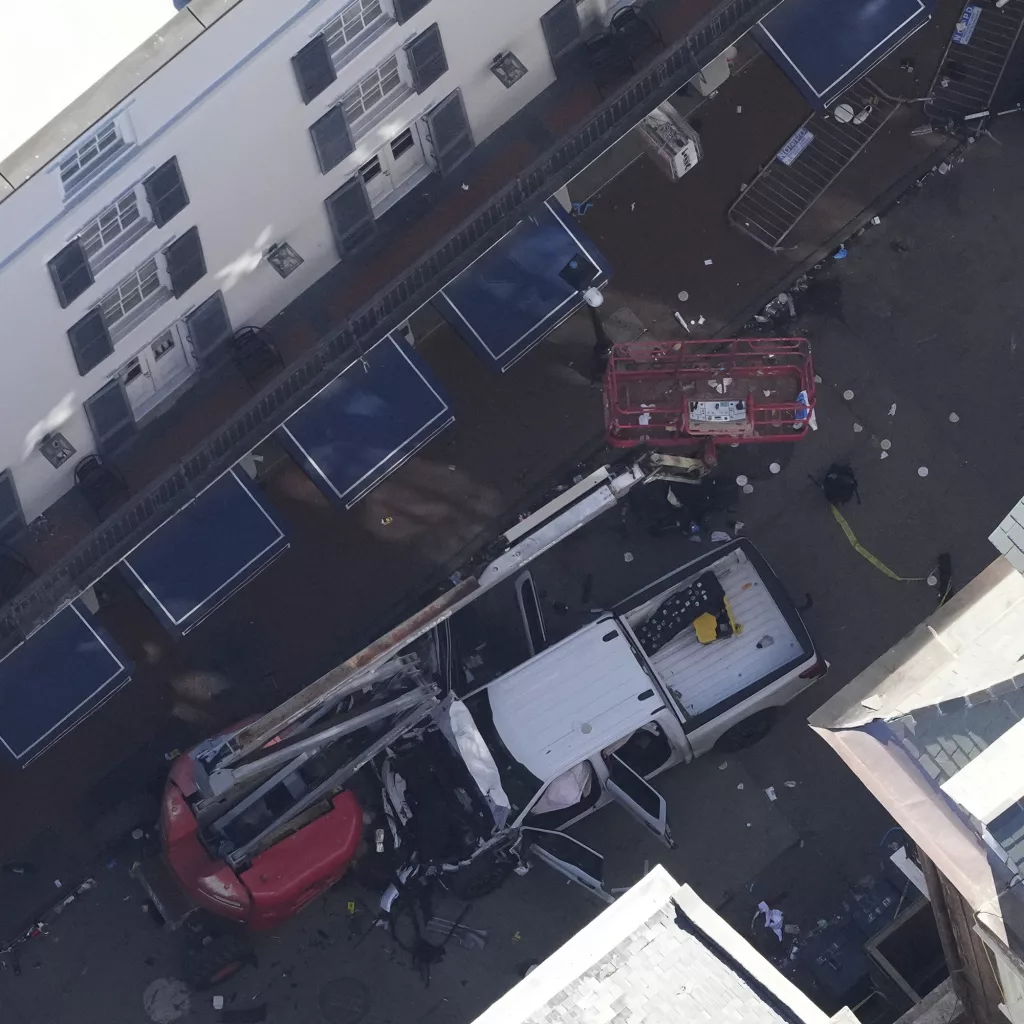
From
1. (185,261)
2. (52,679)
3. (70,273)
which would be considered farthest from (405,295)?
(52,679)

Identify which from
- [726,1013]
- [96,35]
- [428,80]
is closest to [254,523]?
[428,80]

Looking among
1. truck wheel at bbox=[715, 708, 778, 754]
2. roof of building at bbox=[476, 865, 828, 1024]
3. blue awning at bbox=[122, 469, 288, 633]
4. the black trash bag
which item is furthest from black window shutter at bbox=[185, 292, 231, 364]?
roof of building at bbox=[476, 865, 828, 1024]

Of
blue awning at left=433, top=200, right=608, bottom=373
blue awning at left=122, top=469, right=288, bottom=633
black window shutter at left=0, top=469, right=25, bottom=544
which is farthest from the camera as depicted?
blue awning at left=433, top=200, right=608, bottom=373

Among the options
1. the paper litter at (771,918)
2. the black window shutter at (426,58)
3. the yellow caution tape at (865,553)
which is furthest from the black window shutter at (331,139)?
the paper litter at (771,918)

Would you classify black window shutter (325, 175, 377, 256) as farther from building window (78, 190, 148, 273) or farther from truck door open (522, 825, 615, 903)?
truck door open (522, 825, 615, 903)

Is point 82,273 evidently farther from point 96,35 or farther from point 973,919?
point 973,919

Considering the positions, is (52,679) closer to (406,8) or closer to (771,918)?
(406,8)

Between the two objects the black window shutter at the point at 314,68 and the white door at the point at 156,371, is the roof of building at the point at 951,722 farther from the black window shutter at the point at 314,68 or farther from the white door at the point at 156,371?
the white door at the point at 156,371
